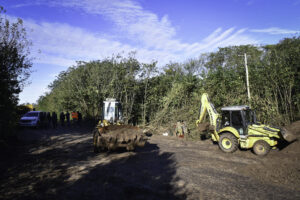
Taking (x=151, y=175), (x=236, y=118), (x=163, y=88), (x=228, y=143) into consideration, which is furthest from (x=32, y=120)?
(x=236, y=118)

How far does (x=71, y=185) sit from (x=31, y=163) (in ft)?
11.1

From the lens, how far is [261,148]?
880 centimetres

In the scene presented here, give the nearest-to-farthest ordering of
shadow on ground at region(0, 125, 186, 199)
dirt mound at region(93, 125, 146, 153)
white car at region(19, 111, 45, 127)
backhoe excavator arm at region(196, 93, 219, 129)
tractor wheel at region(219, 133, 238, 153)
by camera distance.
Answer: shadow on ground at region(0, 125, 186, 199) → dirt mound at region(93, 125, 146, 153) → tractor wheel at region(219, 133, 238, 153) → backhoe excavator arm at region(196, 93, 219, 129) → white car at region(19, 111, 45, 127)

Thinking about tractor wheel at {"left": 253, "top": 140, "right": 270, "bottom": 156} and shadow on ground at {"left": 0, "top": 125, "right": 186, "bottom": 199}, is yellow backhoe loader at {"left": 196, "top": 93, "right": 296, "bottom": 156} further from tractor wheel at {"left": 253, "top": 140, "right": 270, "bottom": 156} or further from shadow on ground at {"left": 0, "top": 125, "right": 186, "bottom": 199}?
shadow on ground at {"left": 0, "top": 125, "right": 186, "bottom": 199}

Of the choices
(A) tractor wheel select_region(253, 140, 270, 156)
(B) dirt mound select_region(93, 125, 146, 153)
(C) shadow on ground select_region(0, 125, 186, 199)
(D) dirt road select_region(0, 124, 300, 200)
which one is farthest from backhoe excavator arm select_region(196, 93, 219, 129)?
(B) dirt mound select_region(93, 125, 146, 153)

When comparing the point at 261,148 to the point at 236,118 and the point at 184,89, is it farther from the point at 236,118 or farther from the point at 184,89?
the point at 184,89

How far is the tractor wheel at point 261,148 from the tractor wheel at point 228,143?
830 millimetres

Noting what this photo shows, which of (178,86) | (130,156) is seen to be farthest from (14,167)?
(178,86)

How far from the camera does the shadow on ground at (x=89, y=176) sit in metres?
5.10

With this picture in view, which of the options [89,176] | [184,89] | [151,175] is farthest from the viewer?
[184,89]

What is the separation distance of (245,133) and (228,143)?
0.93 m

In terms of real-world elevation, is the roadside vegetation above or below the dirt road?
above

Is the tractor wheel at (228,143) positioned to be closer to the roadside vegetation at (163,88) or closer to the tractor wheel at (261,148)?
the tractor wheel at (261,148)

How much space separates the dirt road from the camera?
5141 mm
